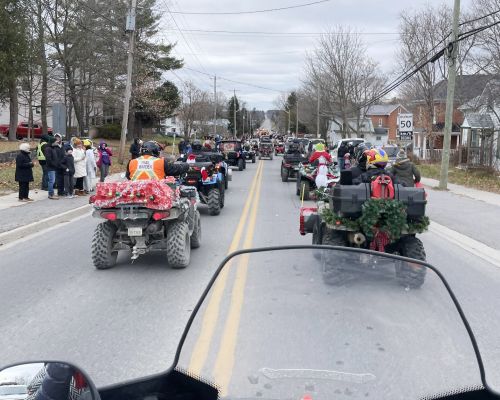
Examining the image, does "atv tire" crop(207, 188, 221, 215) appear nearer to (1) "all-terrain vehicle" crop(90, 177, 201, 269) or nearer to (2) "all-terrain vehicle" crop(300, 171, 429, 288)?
(1) "all-terrain vehicle" crop(90, 177, 201, 269)

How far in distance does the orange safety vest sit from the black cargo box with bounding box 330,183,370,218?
288 cm

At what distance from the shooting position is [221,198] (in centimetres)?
1536

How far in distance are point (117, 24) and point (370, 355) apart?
1572 inches

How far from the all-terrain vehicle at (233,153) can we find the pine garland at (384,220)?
2762cm

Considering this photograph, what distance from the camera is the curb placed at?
37.7ft

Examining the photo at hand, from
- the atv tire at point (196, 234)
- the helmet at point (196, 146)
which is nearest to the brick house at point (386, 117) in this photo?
the helmet at point (196, 146)

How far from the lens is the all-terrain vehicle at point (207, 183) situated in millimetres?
14195

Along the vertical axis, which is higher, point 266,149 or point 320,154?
point 320,154

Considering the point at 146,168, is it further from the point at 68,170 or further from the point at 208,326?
the point at 68,170

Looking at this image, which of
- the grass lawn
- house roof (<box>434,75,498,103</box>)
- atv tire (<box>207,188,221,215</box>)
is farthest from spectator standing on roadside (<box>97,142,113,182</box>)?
house roof (<box>434,75,498,103</box>)

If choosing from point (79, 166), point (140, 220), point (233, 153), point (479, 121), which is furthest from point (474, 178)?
point (140, 220)

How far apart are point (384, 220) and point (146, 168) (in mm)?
3670

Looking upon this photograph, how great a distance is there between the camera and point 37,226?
12.8m

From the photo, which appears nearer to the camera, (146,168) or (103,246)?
(103,246)
